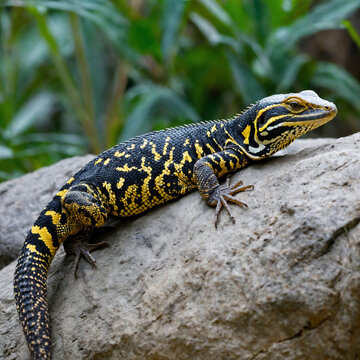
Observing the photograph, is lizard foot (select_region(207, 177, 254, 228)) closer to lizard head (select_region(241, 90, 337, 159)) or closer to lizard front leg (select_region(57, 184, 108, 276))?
lizard head (select_region(241, 90, 337, 159))

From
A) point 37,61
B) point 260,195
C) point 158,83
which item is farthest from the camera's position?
point 37,61

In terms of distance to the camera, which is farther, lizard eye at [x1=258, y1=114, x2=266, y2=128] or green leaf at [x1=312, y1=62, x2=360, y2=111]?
green leaf at [x1=312, y1=62, x2=360, y2=111]

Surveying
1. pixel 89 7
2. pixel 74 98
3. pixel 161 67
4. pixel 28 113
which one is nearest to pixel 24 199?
pixel 74 98

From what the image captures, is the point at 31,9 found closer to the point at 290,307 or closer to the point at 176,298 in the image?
the point at 176,298

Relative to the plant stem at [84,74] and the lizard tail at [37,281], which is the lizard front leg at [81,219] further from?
the plant stem at [84,74]

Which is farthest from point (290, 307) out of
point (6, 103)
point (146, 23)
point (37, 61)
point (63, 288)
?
point (37, 61)

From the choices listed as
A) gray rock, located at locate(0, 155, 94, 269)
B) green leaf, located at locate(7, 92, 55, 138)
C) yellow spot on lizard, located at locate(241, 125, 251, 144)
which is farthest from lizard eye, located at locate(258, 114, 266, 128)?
green leaf, located at locate(7, 92, 55, 138)
